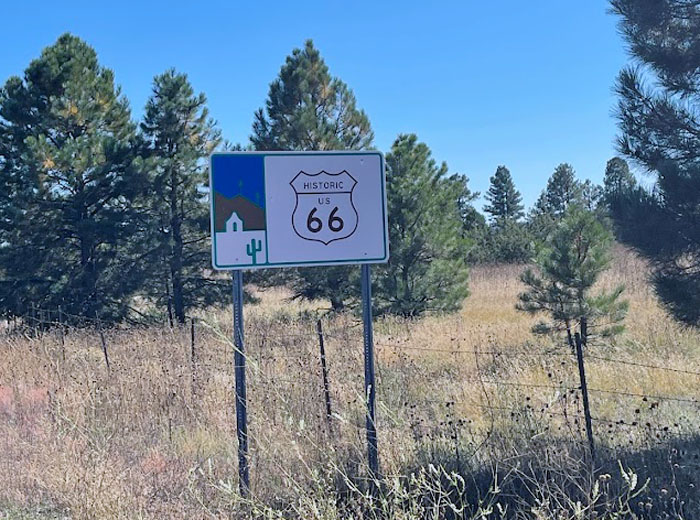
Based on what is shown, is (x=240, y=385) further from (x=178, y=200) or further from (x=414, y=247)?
(x=178, y=200)

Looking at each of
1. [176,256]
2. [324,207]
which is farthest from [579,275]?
[176,256]

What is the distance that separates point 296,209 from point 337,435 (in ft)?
5.60

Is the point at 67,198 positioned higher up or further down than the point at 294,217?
higher up

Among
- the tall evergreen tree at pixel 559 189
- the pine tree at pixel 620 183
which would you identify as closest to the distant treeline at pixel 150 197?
the pine tree at pixel 620 183

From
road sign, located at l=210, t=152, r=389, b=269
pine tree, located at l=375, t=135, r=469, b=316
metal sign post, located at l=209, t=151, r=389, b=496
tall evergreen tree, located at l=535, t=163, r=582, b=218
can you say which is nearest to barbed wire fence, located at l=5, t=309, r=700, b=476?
metal sign post, located at l=209, t=151, r=389, b=496

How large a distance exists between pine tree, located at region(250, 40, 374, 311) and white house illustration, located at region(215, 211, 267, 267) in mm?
9624

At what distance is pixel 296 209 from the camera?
10.6 feet

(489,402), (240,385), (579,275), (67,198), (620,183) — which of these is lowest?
(489,402)

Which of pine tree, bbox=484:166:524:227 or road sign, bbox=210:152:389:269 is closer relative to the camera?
road sign, bbox=210:152:389:269

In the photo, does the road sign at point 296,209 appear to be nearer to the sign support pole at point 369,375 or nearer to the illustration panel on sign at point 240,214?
the illustration panel on sign at point 240,214

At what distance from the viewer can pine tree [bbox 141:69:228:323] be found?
13555mm

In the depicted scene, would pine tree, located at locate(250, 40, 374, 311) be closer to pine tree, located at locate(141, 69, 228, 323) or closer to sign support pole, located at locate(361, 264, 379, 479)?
pine tree, located at locate(141, 69, 228, 323)

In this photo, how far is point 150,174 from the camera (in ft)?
42.5

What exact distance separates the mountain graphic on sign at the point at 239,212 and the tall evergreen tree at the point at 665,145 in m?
2.96
